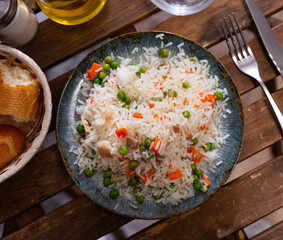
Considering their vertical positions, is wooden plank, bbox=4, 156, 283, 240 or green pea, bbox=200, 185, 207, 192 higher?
green pea, bbox=200, 185, 207, 192

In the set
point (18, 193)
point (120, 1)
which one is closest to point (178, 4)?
point (120, 1)

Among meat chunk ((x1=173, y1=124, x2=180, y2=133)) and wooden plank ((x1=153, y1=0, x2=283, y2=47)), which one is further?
wooden plank ((x1=153, y1=0, x2=283, y2=47))

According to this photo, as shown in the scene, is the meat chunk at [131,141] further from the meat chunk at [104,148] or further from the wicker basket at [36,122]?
the wicker basket at [36,122]

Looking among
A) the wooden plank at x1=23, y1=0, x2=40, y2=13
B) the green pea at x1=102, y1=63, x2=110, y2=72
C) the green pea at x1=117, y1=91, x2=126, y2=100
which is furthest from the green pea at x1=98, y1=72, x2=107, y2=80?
the wooden plank at x1=23, y1=0, x2=40, y2=13

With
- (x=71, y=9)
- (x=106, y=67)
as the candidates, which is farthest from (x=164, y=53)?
(x=71, y=9)

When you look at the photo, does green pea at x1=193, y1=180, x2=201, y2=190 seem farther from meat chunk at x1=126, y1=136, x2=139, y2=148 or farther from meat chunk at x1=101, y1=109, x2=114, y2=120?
meat chunk at x1=101, y1=109, x2=114, y2=120

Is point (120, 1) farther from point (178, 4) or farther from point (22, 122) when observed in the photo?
point (22, 122)
